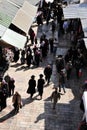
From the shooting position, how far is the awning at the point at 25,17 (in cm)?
2462

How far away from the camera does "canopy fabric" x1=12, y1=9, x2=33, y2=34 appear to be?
24.5m

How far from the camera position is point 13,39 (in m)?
22.3

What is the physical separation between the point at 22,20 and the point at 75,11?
3.42m

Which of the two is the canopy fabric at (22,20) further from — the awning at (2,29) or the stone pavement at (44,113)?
the stone pavement at (44,113)

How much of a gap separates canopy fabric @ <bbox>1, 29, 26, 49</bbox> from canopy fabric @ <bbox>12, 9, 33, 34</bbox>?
4.43 feet

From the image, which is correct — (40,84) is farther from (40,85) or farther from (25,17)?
(25,17)

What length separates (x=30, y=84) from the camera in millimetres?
18406

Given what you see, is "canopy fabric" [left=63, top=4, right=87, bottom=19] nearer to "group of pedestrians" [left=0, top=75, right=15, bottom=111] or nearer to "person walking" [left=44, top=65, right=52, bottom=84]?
"person walking" [left=44, top=65, right=52, bottom=84]

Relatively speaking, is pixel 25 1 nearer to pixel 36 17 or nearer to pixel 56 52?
pixel 36 17

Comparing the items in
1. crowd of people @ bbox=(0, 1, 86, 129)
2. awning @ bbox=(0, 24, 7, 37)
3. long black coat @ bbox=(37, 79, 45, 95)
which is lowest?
crowd of people @ bbox=(0, 1, 86, 129)

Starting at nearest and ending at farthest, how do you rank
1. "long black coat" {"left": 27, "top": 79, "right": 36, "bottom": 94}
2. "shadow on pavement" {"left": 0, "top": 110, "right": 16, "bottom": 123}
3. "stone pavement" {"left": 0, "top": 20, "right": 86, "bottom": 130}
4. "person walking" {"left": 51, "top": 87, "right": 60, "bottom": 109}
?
"stone pavement" {"left": 0, "top": 20, "right": 86, "bottom": 130}, "shadow on pavement" {"left": 0, "top": 110, "right": 16, "bottom": 123}, "person walking" {"left": 51, "top": 87, "right": 60, "bottom": 109}, "long black coat" {"left": 27, "top": 79, "right": 36, "bottom": 94}

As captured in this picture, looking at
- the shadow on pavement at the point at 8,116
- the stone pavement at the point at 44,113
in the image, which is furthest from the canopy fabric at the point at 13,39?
the shadow on pavement at the point at 8,116

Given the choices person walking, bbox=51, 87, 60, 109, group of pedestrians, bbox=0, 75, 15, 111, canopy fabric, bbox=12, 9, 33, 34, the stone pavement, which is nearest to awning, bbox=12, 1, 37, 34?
canopy fabric, bbox=12, 9, 33, 34


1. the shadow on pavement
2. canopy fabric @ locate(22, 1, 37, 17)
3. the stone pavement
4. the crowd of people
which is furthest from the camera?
canopy fabric @ locate(22, 1, 37, 17)
